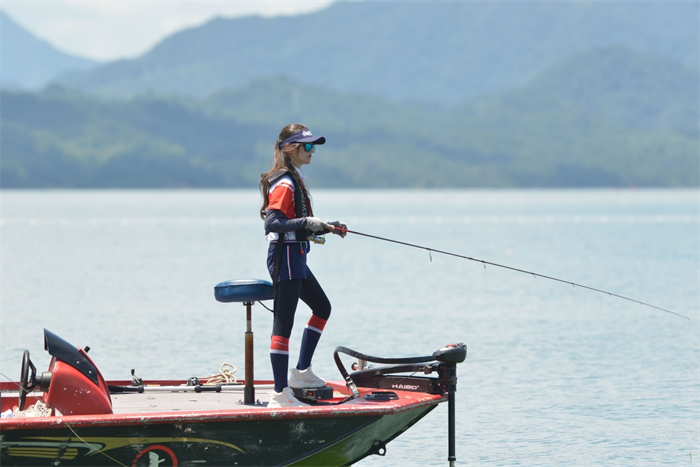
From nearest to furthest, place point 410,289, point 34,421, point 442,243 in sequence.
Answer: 1. point 34,421
2. point 410,289
3. point 442,243

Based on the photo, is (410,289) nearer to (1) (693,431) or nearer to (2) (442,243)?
(1) (693,431)

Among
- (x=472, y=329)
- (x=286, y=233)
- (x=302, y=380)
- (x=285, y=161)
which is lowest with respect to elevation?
(x=302, y=380)

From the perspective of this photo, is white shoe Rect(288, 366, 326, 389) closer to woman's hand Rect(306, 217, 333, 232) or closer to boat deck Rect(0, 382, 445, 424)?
boat deck Rect(0, 382, 445, 424)

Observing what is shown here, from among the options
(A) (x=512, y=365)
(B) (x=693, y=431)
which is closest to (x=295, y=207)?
(B) (x=693, y=431)

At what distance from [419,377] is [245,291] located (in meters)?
1.56

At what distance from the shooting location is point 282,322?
25.1 feet

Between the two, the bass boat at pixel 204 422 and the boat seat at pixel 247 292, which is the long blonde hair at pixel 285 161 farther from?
A: the bass boat at pixel 204 422

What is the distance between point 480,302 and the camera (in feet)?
75.6

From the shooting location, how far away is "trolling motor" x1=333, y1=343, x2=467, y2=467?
7891mm

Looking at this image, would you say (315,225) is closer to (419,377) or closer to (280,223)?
(280,223)

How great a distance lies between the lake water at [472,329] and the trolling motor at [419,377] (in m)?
1.75

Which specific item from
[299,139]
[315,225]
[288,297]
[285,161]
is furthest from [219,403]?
[299,139]

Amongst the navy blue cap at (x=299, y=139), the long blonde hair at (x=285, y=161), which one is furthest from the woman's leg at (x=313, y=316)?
the navy blue cap at (x=299, y=139)

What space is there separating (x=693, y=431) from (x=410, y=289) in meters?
15.4
